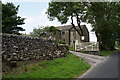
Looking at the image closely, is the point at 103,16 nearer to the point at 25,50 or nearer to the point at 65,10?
the point at 65,10

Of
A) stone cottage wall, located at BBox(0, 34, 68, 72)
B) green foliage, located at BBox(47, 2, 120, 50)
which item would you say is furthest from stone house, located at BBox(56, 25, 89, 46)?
stone cottage wall, located at BBox(0, 34, 68, 72)

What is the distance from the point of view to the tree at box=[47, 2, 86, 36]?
35594mm

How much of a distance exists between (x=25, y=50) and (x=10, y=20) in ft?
46.6

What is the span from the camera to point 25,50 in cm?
1424

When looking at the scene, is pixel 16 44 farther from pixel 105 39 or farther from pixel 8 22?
pixel 105 39

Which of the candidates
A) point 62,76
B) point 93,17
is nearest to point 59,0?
point 93,17

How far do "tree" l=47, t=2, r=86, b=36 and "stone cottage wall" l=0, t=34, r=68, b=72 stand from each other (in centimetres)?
1805

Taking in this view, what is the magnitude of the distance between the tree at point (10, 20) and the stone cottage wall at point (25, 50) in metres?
10.4

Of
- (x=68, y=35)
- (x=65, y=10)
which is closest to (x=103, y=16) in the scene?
(x=65, y=10)

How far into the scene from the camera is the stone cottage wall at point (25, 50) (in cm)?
1224

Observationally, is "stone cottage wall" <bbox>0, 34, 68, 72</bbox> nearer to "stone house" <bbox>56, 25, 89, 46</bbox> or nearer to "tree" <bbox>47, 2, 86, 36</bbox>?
"tree" <bbox>47, 2, 86, 36</bbox>

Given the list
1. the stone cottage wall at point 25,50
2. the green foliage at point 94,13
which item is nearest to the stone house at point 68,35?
the green foliage at point 94,13

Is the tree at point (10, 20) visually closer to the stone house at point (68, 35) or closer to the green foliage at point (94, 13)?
the green foliage at point (94, 13)

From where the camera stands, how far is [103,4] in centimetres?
3538
